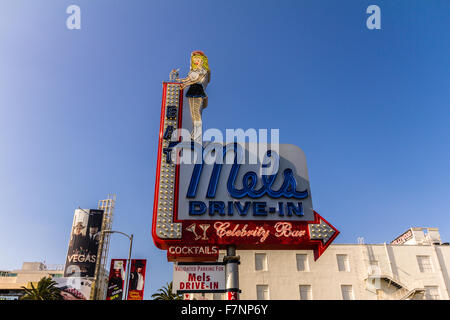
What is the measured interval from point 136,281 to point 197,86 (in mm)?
17175

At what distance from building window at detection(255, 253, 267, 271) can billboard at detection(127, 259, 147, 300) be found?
13.6 m

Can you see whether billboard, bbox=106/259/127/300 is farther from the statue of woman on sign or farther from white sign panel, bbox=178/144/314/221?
the statue of woman on sign

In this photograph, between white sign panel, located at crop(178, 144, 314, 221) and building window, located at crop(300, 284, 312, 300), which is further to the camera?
building window, located at crop(300, 284, 312, 300)

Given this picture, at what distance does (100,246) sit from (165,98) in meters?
74.8

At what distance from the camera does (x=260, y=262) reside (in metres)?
37.3

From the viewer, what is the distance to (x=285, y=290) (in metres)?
36.0

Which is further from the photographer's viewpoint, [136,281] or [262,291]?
[262,291]

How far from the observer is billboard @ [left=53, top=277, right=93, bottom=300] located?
3044 inches

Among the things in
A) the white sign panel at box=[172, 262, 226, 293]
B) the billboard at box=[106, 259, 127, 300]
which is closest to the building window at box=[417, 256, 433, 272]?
the billboard at box=[106, 259, 127, 300]

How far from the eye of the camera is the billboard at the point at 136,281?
27.6 meters

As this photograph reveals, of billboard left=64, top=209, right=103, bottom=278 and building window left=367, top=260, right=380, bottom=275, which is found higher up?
billboard left=64, top=209, right=103, bottom=278

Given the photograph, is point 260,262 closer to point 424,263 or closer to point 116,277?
point 116,277

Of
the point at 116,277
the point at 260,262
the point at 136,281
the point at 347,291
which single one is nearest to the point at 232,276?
the point at 136,281
